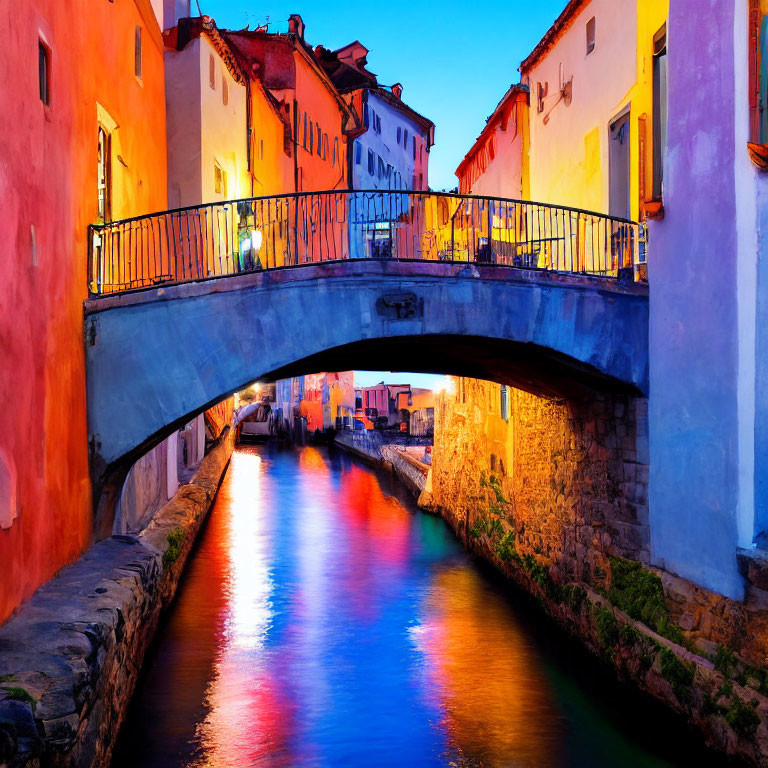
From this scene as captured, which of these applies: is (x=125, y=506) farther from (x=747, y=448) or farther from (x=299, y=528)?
(x=299, y=528)

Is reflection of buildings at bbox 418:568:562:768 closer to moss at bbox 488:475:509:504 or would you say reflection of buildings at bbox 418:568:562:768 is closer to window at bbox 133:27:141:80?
moss at bbox 488:475:509:504

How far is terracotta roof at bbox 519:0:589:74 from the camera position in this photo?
15.0 meters

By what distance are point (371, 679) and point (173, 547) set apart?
4269 mm

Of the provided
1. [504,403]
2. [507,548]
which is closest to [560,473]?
[507,548]

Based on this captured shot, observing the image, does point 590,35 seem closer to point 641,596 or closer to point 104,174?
point 104,174

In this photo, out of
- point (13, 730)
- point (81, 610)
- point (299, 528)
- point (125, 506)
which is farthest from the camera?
point (299, 528)

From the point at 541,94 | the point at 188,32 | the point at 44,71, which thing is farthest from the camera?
the point at 188,32

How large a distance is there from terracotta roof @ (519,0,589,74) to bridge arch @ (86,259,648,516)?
19.9 feet

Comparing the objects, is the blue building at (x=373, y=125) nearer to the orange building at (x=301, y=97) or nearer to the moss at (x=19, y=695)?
the orange building at (x=301, y=97)

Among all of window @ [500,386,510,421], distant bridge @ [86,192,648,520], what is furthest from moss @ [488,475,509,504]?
distant bridge @ [86,192,648,520]

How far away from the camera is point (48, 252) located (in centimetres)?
859

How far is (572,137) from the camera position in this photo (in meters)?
15.7

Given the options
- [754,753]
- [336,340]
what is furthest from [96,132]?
[754,753]

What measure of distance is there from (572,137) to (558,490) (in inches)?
234
